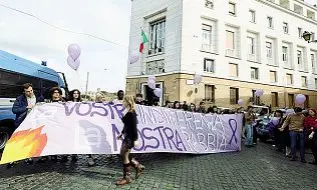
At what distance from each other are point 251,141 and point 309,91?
32.3 m

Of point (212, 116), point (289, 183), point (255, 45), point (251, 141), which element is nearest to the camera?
point (289, 183)

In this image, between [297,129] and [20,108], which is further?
[297,129]

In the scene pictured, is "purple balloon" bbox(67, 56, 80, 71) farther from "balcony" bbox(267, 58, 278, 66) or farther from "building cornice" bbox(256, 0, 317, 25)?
"building cornice" bbox(256, 0, 317, 25)

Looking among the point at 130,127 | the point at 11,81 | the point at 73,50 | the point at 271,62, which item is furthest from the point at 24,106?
the point at 271,62

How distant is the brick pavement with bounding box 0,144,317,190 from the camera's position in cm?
502

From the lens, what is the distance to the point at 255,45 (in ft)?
109

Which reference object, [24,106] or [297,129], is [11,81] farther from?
[297,129]

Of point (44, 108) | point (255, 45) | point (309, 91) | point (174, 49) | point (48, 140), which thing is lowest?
point (48, 140)

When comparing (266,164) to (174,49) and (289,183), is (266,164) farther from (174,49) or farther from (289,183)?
(174,49)

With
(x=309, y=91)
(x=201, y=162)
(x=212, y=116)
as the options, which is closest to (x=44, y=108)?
(x=201, y=162)

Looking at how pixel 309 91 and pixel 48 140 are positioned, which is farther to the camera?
pixel 309 91

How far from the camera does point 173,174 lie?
5.89 meters

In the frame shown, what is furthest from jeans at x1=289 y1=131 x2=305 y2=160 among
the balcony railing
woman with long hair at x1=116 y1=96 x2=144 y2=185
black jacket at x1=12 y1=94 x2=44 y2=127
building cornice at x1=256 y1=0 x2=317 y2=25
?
building cornice at x1=256 y1=0 x2=317 y2=25

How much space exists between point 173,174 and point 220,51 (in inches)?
980
